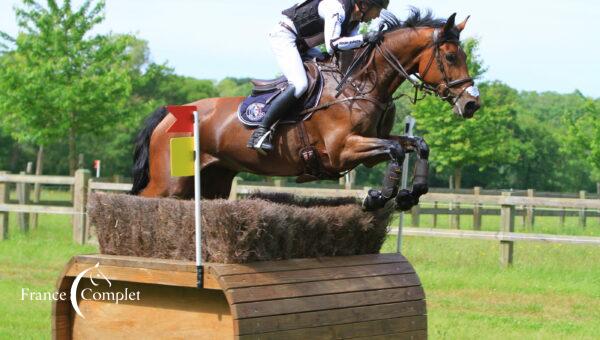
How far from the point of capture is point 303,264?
5.62m

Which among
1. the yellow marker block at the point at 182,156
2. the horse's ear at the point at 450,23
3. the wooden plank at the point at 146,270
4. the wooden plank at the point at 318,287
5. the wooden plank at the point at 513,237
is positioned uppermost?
the horse's ear at the point at 450,23

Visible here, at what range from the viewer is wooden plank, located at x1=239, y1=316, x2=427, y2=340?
5.09 meters

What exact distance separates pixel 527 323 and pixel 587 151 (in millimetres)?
25297

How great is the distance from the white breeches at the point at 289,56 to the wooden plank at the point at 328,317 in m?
1.72

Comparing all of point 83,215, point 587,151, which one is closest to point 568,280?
point 83,215

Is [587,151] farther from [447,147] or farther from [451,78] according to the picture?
[451,78]

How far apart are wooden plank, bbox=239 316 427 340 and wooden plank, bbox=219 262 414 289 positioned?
32 cm

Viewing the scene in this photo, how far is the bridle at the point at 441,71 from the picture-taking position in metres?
6.11

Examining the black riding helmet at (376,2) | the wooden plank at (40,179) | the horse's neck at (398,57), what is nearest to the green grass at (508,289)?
the horse's neck at (398,57)

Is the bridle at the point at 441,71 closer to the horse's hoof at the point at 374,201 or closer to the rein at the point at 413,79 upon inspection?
the rein at the point at 413,79

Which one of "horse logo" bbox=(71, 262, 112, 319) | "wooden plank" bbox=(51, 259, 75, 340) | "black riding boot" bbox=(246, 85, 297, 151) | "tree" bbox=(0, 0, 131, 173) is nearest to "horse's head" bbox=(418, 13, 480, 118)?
"black riding boot" bbox=(246, 85, 297, 151)

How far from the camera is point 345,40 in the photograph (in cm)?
627

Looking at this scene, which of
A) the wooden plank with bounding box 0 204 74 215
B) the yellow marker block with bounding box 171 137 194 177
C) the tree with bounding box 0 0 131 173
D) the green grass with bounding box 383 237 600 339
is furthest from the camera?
the tree with bounding box 0 0 131 173

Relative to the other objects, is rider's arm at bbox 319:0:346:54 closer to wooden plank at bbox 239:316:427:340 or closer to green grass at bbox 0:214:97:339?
wooden plank at bbox 239:316:427:340
